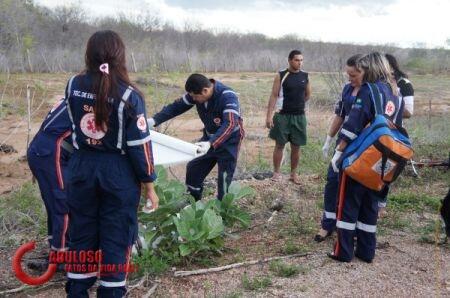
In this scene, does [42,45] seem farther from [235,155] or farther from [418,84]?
[235,155]

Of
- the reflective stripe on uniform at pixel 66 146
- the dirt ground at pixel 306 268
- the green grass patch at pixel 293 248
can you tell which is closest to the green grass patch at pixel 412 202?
the dirt ground at pixel 306 268

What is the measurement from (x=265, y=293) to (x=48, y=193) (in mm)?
1867

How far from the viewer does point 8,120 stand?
50.9ft

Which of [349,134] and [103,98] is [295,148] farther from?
[103,98]

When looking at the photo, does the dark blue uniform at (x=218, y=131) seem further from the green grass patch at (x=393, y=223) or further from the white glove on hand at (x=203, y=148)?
the green grass patch at (x=393, y=223)

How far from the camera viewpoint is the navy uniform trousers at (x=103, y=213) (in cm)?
339

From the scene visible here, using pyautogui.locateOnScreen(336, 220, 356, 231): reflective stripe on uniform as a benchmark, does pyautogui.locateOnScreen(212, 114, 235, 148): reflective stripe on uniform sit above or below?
above

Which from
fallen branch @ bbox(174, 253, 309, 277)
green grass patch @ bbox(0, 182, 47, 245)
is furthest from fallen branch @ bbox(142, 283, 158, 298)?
green grass patch @ bbox(0, 182, 47, 245)

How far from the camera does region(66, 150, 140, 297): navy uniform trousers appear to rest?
3.39 m

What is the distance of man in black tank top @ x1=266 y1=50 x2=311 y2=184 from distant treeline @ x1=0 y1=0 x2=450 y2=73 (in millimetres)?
6061

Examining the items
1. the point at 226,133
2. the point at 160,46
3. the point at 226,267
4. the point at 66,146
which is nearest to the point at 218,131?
the point at 226,133

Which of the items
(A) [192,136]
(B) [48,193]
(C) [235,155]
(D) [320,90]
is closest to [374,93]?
(C) [235,155]

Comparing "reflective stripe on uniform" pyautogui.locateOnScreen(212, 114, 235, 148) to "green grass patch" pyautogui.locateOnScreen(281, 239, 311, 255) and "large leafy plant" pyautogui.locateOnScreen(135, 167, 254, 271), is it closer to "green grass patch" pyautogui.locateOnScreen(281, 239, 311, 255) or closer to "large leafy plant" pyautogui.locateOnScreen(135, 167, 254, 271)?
"large leafy plant" pyautogui.locateOnScreen(135, 167, 254, 271)

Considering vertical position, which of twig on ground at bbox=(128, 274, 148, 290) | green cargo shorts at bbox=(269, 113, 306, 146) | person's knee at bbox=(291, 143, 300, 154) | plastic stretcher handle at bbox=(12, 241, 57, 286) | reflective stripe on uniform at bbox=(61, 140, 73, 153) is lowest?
twig on ground at bbox=(128, 274, 148, 290)
